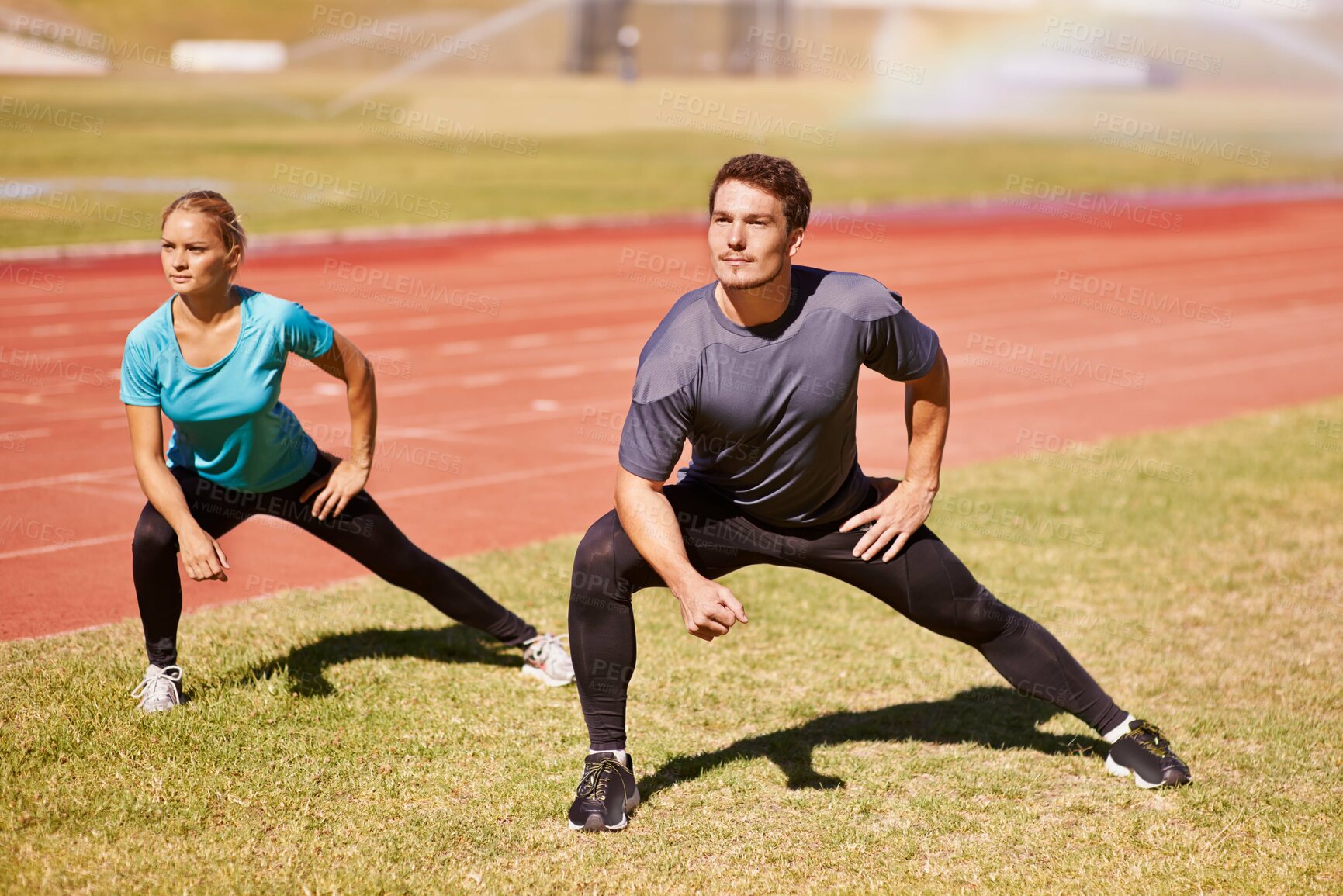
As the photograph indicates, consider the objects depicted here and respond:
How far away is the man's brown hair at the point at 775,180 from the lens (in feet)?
13.3

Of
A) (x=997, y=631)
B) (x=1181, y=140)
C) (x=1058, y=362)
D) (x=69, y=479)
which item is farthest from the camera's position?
(x=1181, y=140)

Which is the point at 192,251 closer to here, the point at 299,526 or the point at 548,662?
the point at 299,526

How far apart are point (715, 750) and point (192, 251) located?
2.60 m

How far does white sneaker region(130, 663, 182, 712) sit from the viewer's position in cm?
510

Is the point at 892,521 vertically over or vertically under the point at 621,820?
over

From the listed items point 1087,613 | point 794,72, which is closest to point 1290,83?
point 794,72

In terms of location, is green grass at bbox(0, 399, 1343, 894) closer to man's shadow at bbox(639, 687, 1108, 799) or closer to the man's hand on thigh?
man's shadow at bbox(639, 687, 1108, 799)

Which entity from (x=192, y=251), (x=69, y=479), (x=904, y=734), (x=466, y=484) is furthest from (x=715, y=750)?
(x=69, y=479)

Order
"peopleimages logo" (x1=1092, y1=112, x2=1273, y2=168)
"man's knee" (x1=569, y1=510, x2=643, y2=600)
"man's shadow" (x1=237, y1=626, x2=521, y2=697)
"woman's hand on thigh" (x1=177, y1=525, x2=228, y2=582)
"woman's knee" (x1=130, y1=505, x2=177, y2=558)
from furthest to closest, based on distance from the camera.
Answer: "peopleimages logo" (x1=1092, y1=112, x2=1273, y2=168), "man's shadow" (x1=237, y1=626, x2=521, y2=697), "woman's knee" (x1=130, y1=505, x2=177, y2=558), "woman's hand on thigh" (x1=177, y1=525, x2=228, y2=582), "man's knee" (x1=569, y1=510, x2=643, y2=600)

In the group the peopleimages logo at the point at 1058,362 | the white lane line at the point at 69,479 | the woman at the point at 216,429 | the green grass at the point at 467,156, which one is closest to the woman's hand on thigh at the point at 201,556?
the woman at the point at 216,429

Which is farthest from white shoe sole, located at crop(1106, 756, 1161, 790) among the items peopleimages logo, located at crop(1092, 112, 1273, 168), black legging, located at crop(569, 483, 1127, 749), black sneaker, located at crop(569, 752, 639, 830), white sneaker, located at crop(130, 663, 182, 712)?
peopleimages logo, located at crop(1092, 112, 1273, 168)

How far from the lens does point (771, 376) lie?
4.11m

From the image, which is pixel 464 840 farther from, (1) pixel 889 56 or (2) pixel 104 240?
(1) pixel 889 56

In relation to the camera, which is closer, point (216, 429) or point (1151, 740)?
point (1151, 740)
